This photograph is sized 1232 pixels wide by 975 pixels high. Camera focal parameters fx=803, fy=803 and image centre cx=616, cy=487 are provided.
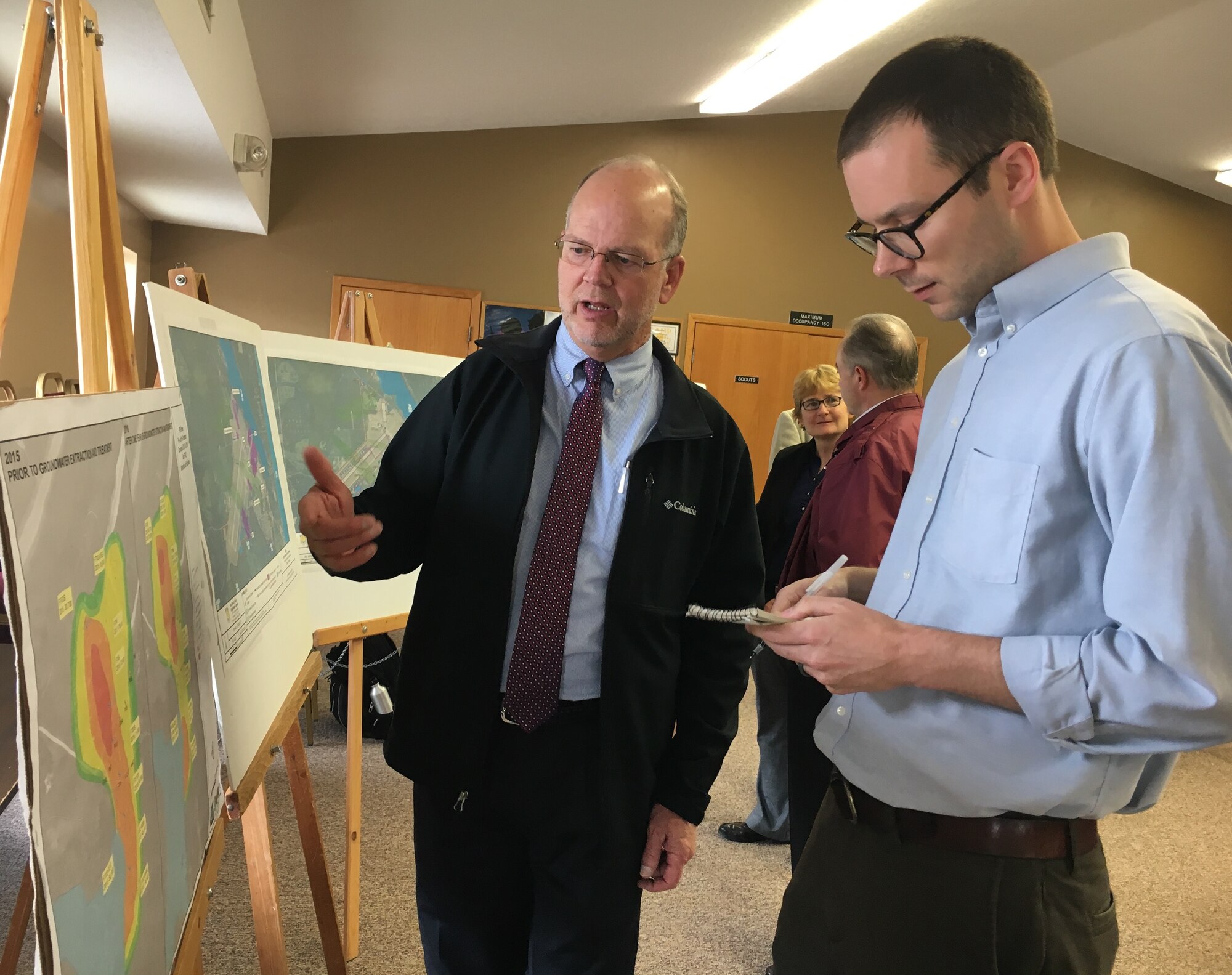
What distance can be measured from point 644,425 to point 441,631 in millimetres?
451

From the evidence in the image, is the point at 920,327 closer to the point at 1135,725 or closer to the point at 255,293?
the point at 255,293

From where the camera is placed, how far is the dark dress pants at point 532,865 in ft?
4.01


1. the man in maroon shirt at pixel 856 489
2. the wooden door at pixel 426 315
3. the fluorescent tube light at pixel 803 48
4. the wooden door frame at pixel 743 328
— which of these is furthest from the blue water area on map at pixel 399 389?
the wooden door frame at pixel 743 328

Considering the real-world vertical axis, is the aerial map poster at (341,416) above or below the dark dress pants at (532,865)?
above

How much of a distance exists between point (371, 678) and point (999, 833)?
116 inches

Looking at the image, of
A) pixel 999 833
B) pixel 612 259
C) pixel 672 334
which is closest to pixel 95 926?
pixel 999 833

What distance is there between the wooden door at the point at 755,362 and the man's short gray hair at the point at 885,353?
410 cm

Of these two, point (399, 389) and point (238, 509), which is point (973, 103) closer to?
point (238, 509)

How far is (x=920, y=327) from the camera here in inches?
265

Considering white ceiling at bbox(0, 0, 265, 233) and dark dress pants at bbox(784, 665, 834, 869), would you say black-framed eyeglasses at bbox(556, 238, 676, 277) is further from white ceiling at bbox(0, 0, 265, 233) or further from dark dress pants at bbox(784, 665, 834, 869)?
dark dress pants at bbox(784, 665, 834, 869)

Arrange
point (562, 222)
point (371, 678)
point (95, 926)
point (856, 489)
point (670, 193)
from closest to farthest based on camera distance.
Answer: point (95, 926) → point (670, 193) → point (856, 489) → point (371, 678) → point (562, 222)

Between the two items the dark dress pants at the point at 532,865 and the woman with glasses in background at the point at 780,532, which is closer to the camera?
the dark dress pants at the point at 532,865

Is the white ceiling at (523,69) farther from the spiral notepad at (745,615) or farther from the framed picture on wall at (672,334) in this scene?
the spiral notepad at (745,615)

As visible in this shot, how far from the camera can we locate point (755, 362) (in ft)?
21.5
